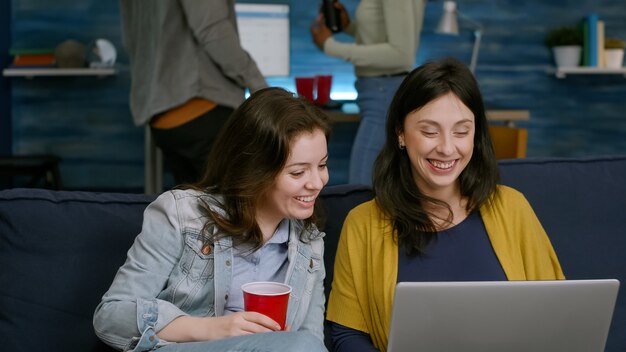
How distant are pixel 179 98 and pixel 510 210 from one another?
1.33 metres

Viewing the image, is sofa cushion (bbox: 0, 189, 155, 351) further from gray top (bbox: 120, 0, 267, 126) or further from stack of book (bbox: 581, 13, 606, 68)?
stack of book (bbox: 581, 13, 606, 68)

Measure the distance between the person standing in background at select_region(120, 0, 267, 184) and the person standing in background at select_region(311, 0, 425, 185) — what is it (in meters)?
0.43

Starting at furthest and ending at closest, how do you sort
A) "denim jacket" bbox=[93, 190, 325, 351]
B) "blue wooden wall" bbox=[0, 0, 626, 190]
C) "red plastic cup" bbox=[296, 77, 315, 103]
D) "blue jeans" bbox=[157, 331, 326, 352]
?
"blue wooden wall" bbox=[0, 0, 626, 190] → "red plastic cup" bbox=[296, 77, 315, 103] → "denim jacket" bbox=[93, 190, 325, 351] → "blue jeans" bbox=[157, 331, 326, 352]

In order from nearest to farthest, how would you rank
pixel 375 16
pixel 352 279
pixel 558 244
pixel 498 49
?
pixel 352 279 → pixel 558 244 → pixel 375 16 → pixel 498 49

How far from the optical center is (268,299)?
4.72 ft

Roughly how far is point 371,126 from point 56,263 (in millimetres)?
1530

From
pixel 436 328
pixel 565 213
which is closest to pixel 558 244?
→ pixel 565 213

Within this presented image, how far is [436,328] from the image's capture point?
148 centimetres

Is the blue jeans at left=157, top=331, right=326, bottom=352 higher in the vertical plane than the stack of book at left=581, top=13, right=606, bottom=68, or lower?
lower

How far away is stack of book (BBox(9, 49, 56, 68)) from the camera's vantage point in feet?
14.7

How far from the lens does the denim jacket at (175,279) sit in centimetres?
157

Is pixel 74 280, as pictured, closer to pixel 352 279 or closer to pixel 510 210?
pixel 352 279

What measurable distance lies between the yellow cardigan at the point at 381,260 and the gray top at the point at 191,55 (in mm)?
1120

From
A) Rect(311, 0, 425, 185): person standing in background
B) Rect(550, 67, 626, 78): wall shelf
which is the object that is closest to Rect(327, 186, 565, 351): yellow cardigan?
Rect(311, 0, 425, 185): person standing in background
